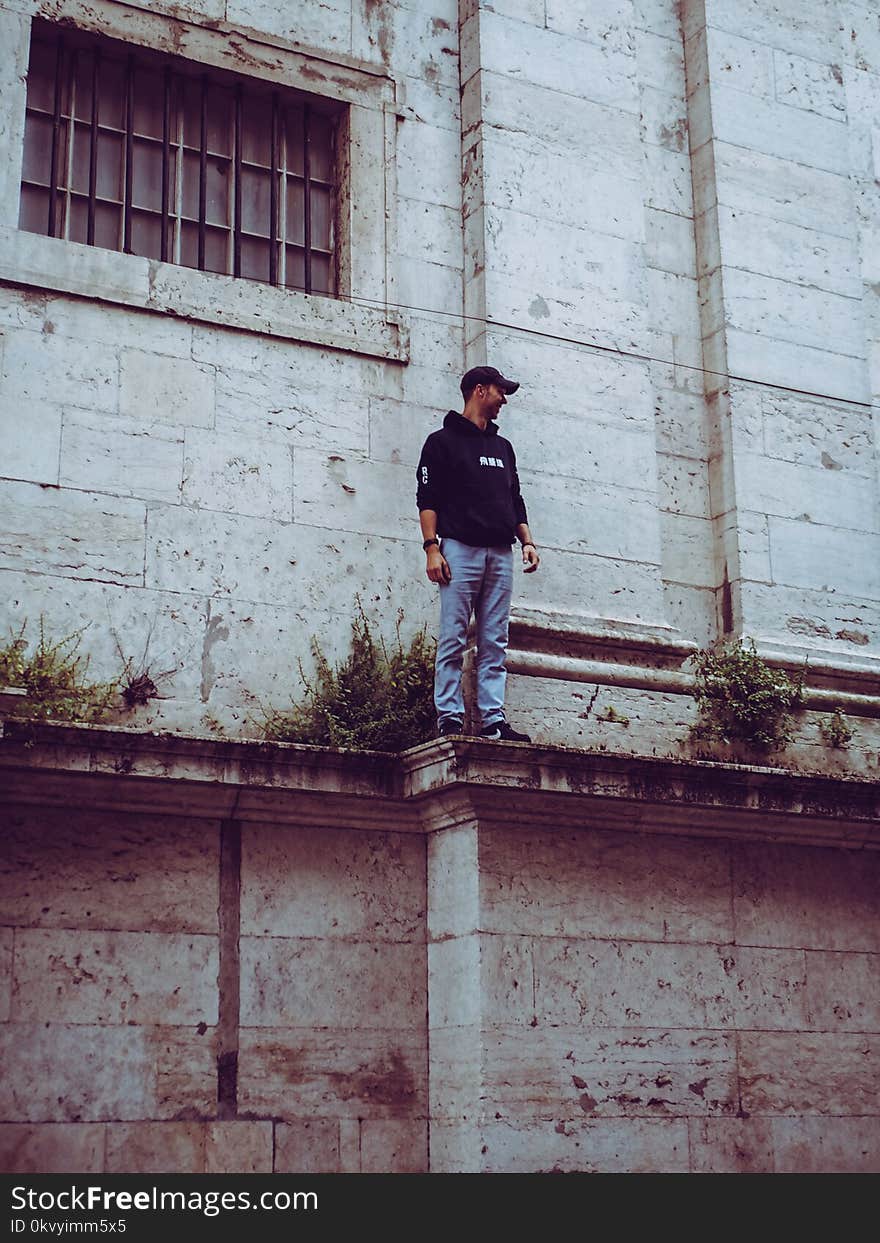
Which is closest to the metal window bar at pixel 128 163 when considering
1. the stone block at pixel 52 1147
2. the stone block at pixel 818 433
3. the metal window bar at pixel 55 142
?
the metal window bar at pixel 55 142

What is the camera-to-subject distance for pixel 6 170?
10.1m

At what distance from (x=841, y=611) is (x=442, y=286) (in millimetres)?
3509

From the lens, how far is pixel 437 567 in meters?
9.50

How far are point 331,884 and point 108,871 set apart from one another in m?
1.26

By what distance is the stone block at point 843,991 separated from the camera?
32.0ft

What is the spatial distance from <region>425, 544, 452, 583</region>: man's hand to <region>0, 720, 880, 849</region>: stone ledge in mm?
990

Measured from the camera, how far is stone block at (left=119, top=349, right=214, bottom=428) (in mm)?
9953

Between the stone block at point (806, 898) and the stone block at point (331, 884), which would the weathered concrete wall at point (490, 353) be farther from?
the stone block at point (806, 898)

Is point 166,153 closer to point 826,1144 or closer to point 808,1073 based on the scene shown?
point 808,1073

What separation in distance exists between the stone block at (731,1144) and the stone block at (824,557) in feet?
12.4

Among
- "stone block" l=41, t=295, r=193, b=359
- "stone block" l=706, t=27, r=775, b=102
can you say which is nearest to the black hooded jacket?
"stone block" l=41, t=295, r=193, b=359

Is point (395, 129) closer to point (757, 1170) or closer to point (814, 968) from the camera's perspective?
point (814, 968)

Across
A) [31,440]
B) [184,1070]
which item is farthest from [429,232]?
[184,1070]

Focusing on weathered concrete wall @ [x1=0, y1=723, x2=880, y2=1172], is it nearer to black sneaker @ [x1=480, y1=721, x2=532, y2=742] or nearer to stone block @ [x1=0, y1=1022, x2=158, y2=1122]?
stone block @ [x1=0, y1=1022, x2=158, y2=1122]
